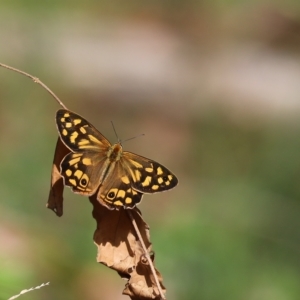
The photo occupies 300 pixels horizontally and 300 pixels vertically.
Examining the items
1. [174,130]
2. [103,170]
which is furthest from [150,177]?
[174,130]

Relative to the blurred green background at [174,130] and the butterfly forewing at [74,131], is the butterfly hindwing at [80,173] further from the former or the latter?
the blurred green background at [174,130]

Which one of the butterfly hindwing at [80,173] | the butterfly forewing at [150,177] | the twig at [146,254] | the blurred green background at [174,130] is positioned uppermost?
the blurred green background at [174,130]

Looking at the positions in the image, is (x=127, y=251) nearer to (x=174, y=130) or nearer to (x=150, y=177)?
(x=150, y=177)

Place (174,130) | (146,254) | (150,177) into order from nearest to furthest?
1. (146,254)
2. (150,177)
3. (174,130)

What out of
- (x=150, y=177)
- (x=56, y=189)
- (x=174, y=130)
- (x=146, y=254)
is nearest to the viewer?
(x=146, y=254)

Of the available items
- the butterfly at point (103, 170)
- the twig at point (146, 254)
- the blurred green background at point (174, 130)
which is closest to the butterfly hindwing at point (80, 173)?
the butterfly at point (103, 170)

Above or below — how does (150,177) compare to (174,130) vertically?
below

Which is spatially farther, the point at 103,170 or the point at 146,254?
the point at 103,170
